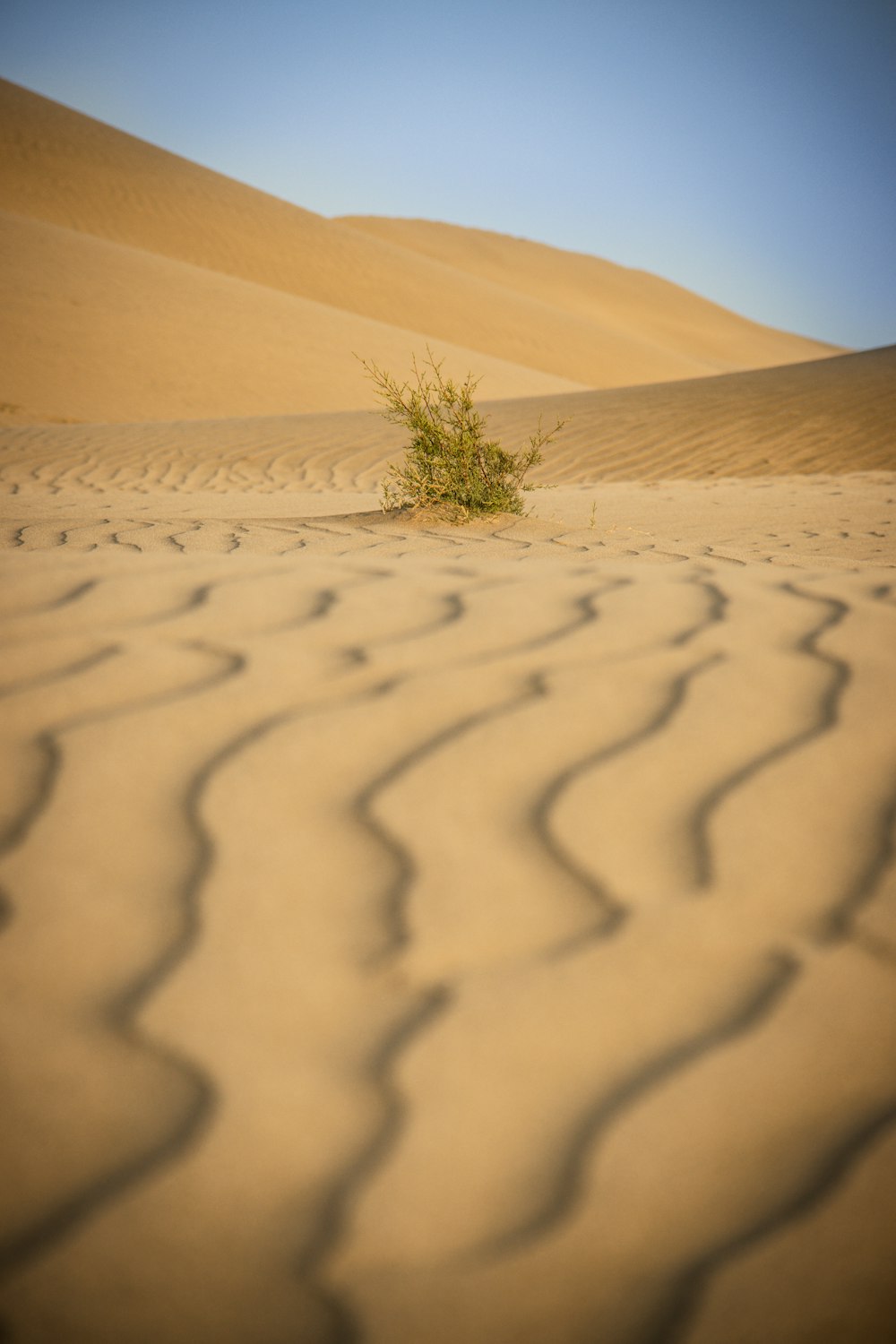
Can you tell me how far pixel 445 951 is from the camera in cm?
120

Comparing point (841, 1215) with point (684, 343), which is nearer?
point (841, 1215)

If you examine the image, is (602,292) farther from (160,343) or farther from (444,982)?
(444,982)

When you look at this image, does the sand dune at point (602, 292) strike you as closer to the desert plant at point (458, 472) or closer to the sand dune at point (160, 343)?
the sand dune at point (160, 343)

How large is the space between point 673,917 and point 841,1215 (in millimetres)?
420

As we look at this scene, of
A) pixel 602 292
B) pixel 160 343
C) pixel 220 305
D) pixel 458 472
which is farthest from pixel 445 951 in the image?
pixel 602 292

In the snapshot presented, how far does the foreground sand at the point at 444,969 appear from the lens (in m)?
0.85

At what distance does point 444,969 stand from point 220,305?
77.0 ft

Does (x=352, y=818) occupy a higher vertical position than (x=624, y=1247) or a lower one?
higher

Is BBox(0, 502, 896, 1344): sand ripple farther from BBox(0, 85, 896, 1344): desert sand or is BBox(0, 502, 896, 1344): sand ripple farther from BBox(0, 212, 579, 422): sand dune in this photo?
BBox(0, 212, 579, 422): sand dune

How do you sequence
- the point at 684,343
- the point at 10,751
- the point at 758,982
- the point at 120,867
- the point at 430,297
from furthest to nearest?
the point at 684,343
the point at 430,297
the point at 10,751
the point at 120,867
the point at 758,982

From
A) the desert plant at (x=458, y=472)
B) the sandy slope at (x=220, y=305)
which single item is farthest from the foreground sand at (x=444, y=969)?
the sandy slope at (x=220, y=305)

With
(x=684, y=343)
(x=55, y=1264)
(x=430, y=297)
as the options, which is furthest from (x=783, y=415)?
(x=684, y=343)

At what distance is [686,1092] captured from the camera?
1.02 metres

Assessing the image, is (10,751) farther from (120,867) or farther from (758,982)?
(758,982)
